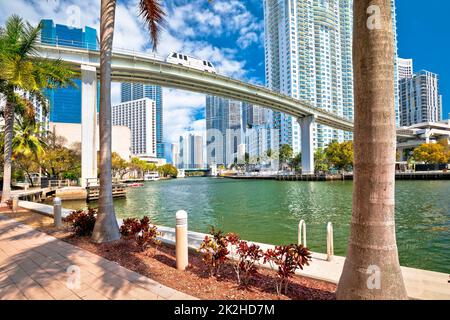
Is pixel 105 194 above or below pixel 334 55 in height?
below

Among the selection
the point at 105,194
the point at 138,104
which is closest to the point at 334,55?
the point at 138,104

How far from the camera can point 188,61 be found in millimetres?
43156

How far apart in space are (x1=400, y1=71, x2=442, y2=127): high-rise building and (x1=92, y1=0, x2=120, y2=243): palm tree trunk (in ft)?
623

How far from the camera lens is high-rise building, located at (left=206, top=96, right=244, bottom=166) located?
173 meters

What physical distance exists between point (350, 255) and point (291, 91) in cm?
12826

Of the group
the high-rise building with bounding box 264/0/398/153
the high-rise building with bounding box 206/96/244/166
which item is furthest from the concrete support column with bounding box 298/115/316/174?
the high-rise building with bounding box 206/96/244/166

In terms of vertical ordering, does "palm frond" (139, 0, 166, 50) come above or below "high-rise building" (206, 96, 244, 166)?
below

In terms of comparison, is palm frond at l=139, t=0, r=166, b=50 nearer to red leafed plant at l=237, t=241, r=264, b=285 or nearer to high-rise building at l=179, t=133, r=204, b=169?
red leafed plant at l=237, t=241, r=264, b=285

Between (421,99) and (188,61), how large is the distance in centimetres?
17067

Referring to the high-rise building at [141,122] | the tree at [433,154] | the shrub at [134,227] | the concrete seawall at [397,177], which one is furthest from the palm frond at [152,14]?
the high-rise building at [141,122]

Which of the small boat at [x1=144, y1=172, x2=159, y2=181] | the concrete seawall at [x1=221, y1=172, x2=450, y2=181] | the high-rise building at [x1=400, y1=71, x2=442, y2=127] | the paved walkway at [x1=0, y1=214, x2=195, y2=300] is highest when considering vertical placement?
the high-rise building at [x1=400, y1=71, x2=442, y2=127]
